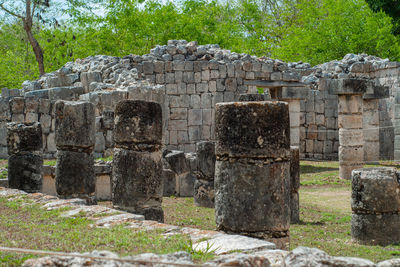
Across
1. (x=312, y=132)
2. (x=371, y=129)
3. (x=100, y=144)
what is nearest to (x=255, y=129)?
(x=100, y=144)

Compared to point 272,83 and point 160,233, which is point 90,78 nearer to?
point 272,83

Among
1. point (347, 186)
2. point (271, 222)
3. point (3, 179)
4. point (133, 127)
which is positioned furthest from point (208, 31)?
point (271, 222)

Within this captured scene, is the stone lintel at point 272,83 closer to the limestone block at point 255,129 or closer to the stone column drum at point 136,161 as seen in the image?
the stone column drum at point 136,161

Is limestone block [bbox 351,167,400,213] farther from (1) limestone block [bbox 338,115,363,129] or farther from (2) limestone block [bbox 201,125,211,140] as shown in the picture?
(2) limestone block [bbox 201,125,211,140]

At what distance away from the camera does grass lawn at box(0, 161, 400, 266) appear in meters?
5.59

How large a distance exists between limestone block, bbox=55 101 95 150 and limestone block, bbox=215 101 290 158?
15.4 feet

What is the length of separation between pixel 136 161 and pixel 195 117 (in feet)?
38.1

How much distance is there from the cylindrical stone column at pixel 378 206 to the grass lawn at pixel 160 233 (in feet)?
1.19

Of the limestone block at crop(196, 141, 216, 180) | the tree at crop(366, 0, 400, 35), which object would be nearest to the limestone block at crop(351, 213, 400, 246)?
the limestone block at crop(196, 141, 216, 180)

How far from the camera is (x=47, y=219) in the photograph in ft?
25.0

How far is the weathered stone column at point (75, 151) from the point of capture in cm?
1066

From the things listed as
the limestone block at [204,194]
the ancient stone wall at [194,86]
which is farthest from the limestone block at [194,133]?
the limestone block at [204,194]

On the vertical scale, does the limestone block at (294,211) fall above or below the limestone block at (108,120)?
below

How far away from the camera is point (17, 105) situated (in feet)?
53.0
